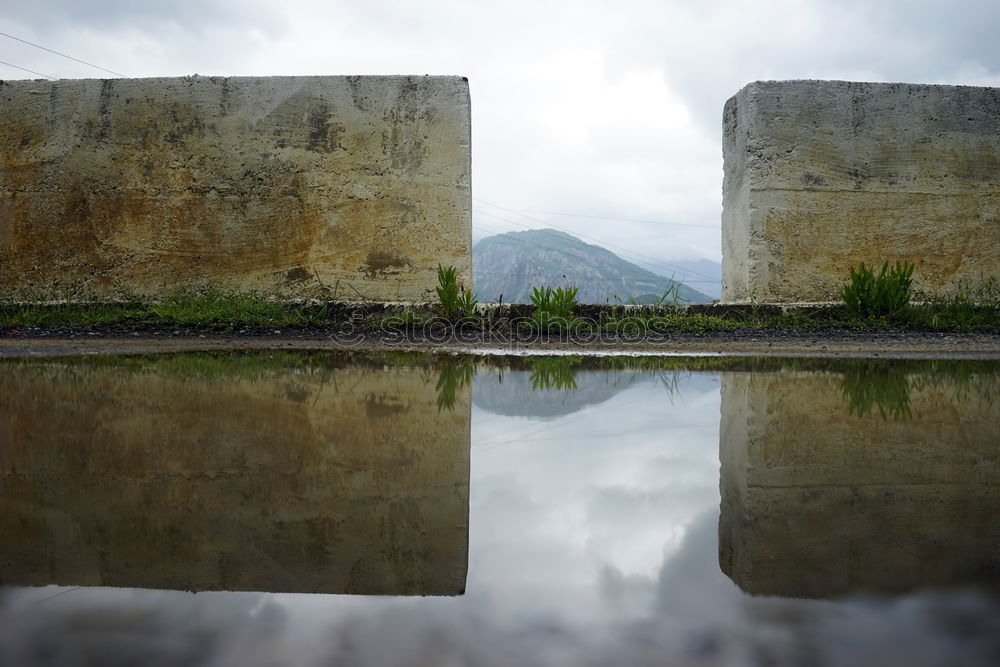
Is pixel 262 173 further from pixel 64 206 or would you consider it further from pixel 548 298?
pixel 548 298

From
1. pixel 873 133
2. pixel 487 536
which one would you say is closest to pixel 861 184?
pixel 873 133

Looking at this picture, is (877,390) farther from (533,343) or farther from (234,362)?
(234,362)

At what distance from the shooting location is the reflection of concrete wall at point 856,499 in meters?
0.99

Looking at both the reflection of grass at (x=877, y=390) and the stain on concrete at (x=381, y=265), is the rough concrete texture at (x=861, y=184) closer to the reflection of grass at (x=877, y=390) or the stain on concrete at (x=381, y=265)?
the reflection of grass at (x=877, y=390)

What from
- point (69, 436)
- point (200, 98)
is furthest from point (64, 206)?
point (69, 436)

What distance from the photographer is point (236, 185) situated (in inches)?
282

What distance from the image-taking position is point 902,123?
7164mm

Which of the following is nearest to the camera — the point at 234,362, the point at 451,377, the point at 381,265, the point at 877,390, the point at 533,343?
the point at 877,390

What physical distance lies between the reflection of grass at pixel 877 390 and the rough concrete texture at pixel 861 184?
3.26 meters

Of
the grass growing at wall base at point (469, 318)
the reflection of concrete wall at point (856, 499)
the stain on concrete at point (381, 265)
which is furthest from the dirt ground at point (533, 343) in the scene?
the reflection of concrete wall at point (856, 499)

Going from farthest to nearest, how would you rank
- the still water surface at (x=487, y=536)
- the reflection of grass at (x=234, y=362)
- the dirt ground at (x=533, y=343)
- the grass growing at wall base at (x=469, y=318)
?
the grass growing at wall base at (x=469, y=318), the dirt ground at (x=533, y=343), the reflection of grass at (x=234, y=362), the still water surface at (x=487, y=536)

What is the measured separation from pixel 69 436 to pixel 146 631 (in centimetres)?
136

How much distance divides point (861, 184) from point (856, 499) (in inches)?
268

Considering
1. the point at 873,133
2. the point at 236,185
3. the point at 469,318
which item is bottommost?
the point at 469,318
